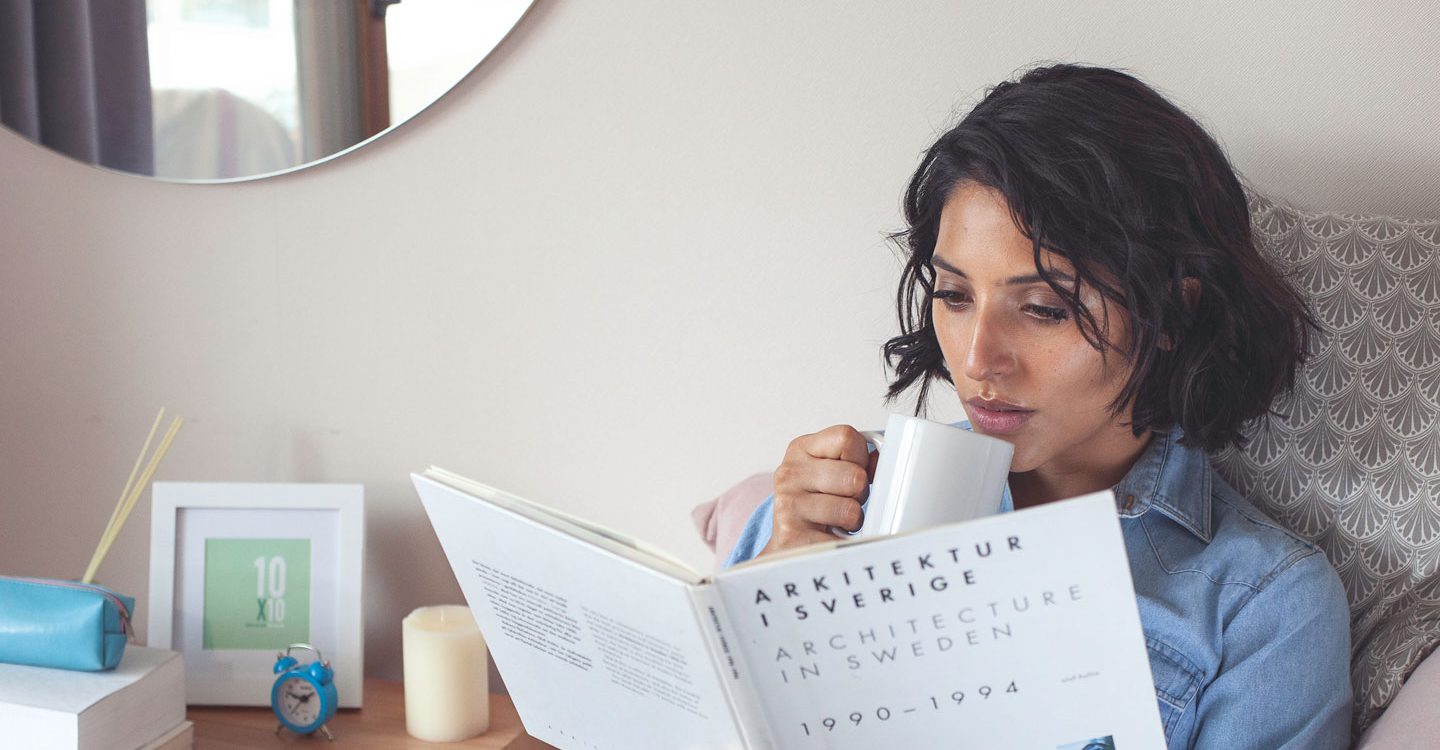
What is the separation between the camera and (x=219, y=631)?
4.06 ft

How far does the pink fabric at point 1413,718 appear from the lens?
2.39 ft

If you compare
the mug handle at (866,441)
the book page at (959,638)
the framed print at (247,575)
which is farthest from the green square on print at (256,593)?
the book page at (959,638)

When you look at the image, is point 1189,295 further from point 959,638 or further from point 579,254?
point 579,254

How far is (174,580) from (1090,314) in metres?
0.95

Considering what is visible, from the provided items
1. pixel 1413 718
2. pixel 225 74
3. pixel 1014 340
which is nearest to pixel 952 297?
pixel 1014 340

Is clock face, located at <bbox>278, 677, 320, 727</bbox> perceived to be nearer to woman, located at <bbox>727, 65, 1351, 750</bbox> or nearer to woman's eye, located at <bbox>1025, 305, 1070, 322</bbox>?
woman, located at <bbox>727, 65, 1351, 750</bbox>

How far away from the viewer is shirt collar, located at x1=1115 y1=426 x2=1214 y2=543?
88 cm

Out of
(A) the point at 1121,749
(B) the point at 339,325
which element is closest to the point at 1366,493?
(A) the point at 1121,749

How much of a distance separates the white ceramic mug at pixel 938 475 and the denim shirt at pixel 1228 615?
19cm

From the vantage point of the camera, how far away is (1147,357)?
2.71ft

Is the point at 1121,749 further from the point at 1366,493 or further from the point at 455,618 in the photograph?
the point at 455,618

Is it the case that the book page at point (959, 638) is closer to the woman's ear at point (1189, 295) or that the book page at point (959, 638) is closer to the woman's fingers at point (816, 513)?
the woman's fingers at point (816, 513)

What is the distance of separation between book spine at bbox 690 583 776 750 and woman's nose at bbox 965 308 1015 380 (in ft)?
0.97

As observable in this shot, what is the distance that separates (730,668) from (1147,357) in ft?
1.30
